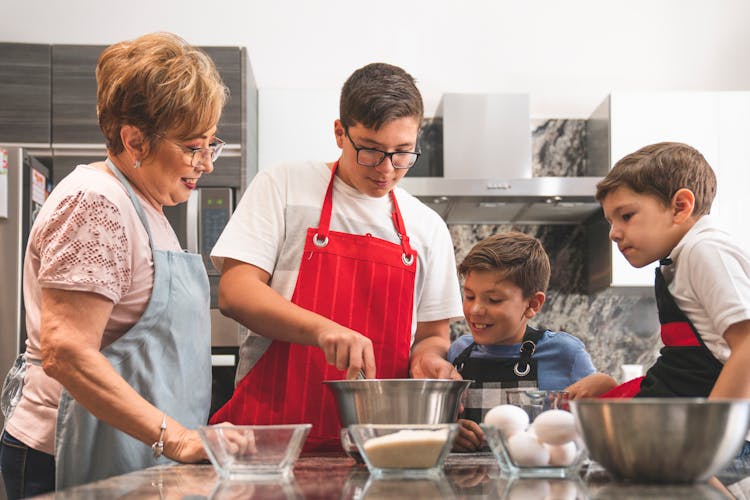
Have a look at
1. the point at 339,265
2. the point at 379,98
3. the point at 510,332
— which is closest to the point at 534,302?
the point at 510,332

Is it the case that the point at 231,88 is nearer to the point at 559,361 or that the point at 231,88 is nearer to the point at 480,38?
the point at 480,38

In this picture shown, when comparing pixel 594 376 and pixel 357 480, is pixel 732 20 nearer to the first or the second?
pixel 594 376

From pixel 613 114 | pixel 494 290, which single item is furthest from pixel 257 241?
pixel 613 114

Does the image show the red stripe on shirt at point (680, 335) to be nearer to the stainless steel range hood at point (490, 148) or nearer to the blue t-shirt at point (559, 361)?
the blue t-shirt at point (559, 361)

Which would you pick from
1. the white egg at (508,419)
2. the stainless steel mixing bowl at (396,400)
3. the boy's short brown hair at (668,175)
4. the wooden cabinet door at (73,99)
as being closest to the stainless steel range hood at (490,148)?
the wooden cabinet door at (73,99)

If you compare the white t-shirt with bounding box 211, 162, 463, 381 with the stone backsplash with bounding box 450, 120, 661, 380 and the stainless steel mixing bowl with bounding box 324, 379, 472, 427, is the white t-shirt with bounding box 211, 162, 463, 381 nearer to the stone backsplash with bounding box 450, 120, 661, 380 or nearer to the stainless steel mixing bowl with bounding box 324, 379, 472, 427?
the stainless steel mixing bowl with bounding box 324, 379, 472, 427

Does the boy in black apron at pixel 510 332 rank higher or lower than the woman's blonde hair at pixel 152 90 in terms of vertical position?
lower

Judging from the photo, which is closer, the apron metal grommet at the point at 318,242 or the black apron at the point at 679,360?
the black apron at the point at 679,360

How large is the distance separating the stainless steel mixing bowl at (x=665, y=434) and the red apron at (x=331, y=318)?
2.49 feet

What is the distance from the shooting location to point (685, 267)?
137 cm

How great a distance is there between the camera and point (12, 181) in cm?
279

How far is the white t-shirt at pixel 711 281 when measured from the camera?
4.14 feet

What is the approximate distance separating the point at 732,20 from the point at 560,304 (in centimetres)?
140

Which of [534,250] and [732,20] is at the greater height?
[732,20]
